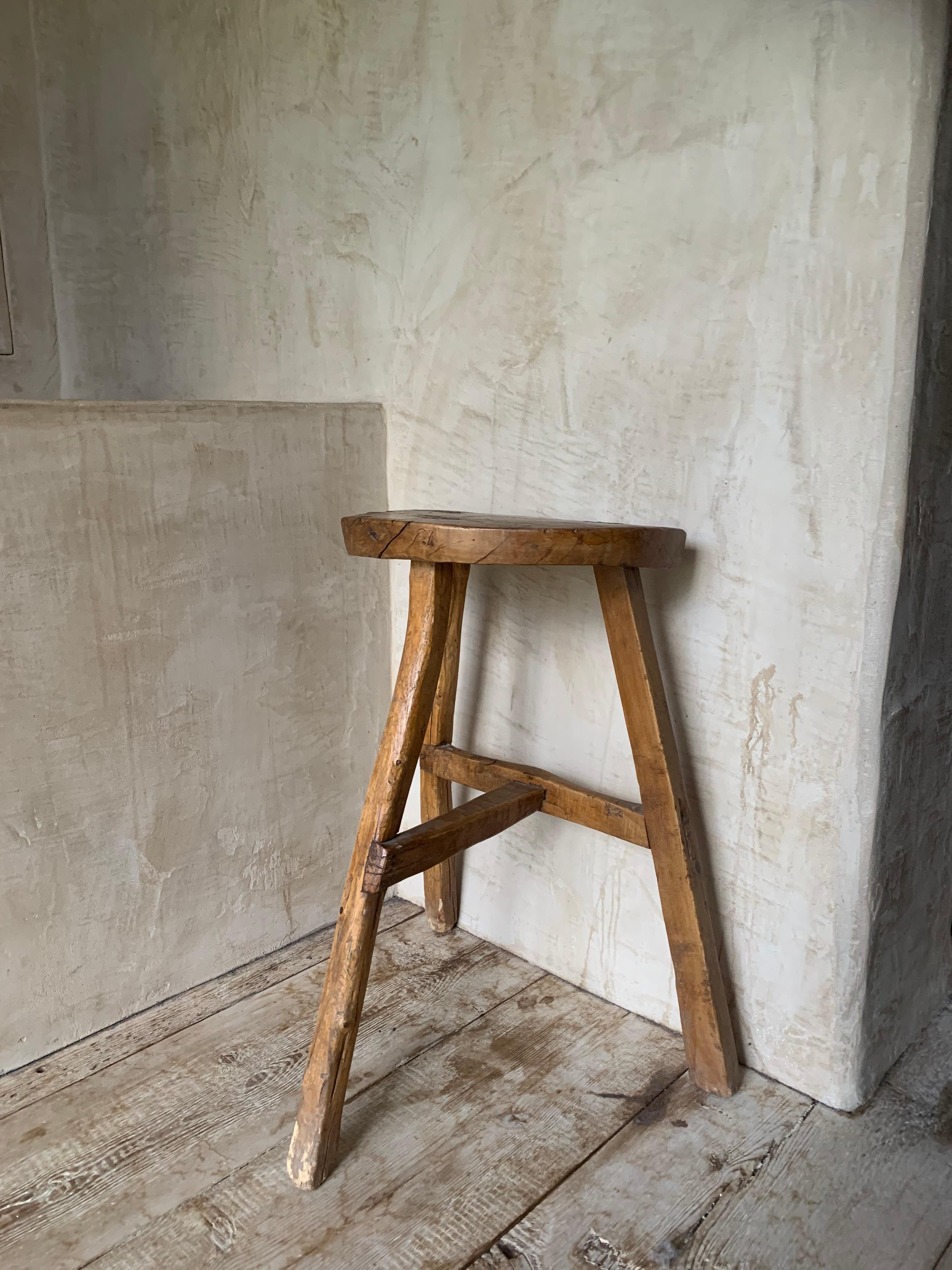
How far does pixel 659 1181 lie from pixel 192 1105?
60 cm

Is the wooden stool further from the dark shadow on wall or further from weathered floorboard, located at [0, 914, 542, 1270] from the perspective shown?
the dark shadow on wall

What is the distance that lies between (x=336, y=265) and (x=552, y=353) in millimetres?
490

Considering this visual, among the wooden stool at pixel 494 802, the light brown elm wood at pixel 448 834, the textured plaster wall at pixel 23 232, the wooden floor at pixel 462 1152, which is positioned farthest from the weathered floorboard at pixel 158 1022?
the textured plaster wall at pixel 23 232

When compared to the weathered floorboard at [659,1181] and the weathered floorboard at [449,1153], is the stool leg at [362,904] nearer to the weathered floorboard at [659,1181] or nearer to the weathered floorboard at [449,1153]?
the weathered floorboard at [449,1153]

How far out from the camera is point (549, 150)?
1.31 metres

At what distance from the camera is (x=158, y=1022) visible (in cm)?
141

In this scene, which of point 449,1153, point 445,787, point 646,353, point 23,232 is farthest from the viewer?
point 23,232

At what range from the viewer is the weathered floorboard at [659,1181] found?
101 cm

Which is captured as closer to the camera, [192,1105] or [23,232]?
[192,1105]

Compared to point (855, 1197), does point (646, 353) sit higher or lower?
higher

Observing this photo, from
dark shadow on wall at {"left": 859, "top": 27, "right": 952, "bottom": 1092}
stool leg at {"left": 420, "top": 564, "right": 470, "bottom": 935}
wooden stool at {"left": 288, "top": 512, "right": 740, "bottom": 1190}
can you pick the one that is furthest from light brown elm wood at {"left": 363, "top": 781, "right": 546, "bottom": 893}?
dark shadow on wall at {"left": 859, "top": 27, "right": 952, "bottom": 1092}

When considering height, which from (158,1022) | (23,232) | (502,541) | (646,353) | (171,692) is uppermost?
(23,232)

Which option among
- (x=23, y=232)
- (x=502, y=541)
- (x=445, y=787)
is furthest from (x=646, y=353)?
(x=23, y=232)

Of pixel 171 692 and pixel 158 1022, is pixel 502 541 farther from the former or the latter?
pixel 158 1022
